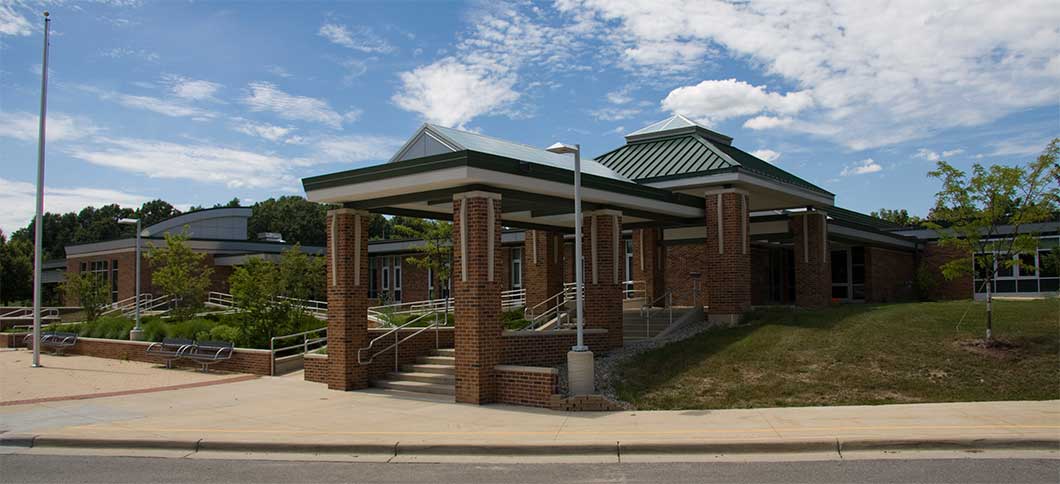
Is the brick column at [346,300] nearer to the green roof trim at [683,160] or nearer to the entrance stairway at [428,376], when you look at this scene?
the entrance stairway at [428,376]

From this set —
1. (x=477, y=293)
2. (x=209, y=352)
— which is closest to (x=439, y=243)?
(x=209, y=352)

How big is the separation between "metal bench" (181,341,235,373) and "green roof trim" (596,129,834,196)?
1167cm

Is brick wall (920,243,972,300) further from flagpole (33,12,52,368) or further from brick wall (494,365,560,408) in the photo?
flagpole (33,12,52,368)

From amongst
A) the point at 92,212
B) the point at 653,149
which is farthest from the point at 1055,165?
the point at 92,212

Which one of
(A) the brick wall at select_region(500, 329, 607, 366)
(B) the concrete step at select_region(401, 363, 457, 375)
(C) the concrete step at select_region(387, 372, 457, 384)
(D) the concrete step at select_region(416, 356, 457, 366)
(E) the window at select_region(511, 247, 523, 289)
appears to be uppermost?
(E) the window at select_region(511, 247, 523, 289)

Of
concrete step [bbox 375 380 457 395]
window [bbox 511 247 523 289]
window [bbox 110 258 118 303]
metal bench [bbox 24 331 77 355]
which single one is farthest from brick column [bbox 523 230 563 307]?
window [bbox 110 258 118 303]

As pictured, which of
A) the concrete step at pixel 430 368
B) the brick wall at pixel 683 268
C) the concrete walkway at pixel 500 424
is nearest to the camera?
the concrete walkway at pixel 500 424

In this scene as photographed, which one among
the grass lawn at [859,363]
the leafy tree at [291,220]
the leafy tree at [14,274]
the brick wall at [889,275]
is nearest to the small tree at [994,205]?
the grass lawn at [859,363]

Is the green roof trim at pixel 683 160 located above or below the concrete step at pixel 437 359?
above

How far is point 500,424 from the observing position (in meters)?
11.9

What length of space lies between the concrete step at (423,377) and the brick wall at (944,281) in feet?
74.2

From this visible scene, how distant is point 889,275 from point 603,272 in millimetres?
18958

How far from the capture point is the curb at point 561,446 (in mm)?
9539

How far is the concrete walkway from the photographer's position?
10.1 m
